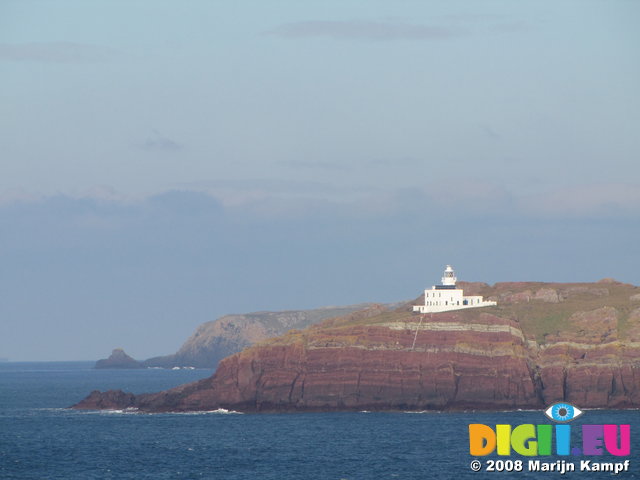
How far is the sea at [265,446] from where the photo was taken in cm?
10156

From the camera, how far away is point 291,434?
127250 millimetres

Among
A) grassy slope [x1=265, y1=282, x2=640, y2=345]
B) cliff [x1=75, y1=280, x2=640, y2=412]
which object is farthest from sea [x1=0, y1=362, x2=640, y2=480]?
grassy slope [x1=265, y1=282, x2=640, y2=345]

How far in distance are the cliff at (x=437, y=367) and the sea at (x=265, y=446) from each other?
3917mm

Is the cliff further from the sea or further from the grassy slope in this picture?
the sea

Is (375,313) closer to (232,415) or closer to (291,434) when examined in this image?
(232,415)

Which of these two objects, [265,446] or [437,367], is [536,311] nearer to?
[437,367]

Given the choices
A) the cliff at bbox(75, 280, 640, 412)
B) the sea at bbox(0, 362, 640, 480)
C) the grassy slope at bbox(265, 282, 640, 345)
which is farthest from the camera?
the grassy slope at bbox(265, 282, 640, 345)

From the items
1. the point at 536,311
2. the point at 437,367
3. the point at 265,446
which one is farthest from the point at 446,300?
the point at 265,446

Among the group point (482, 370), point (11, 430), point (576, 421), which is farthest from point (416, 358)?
point (11, 430)

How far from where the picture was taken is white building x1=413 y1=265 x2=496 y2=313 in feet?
562

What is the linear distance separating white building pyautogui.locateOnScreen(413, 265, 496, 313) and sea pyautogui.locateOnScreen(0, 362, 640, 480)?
2854cm

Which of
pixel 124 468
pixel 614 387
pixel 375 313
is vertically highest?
pixel 375 313

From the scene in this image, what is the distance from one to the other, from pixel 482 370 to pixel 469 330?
7374mm

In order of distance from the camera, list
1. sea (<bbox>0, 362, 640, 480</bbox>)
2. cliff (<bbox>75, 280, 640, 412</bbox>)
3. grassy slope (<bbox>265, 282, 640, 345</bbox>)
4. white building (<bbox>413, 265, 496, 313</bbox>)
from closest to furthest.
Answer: sea (<bbox>0, 362, 640, 480</bbox>) < cliff (<bbox>75, 280, 640, 412</bbox>) < grassy slope (<bbox>265, 282, 640, 345</bbox>) < white building (<bbox>413, 265, 496, 313</bbox>)
